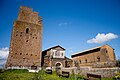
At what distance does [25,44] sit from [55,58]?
30.0 ft

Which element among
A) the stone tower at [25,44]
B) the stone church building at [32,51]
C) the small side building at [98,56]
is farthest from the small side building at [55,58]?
the small side building at [98,56]

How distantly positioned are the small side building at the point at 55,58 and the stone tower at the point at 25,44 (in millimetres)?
3199

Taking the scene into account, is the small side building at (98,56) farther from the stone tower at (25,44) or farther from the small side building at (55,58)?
the stone tower at (25,44)

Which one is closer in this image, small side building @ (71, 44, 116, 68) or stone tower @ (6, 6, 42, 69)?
stone tower @ (6, 6, 42, 69)

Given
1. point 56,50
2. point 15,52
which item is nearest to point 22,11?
point 15,52

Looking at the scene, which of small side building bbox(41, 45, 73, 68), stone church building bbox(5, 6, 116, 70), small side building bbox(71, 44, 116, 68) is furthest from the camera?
small side building bbox(41, 45, 73, 68)

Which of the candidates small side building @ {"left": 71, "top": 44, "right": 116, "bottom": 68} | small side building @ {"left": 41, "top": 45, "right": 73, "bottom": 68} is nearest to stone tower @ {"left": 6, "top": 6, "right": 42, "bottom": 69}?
small side building @ {"left": 41, "top": 45, "right": 73, "bottom": 68}

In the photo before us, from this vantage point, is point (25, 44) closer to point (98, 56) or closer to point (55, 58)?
point (55, 58)

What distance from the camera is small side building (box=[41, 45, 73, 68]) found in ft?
99.3

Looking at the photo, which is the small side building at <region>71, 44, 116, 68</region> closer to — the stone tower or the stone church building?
the stone church building

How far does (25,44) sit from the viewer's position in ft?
89.7

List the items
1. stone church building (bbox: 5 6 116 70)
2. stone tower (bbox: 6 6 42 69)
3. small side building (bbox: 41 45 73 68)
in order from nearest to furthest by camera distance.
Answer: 1. stone tower (bbox: 6 6 42 69)
2. stone church building (bbox: 5 6 116 70)
3. small side building (bbox: 41 45 73 68)

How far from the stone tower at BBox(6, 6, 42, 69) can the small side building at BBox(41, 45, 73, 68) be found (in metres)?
3.20

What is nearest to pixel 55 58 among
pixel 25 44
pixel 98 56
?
pixel 25 44
